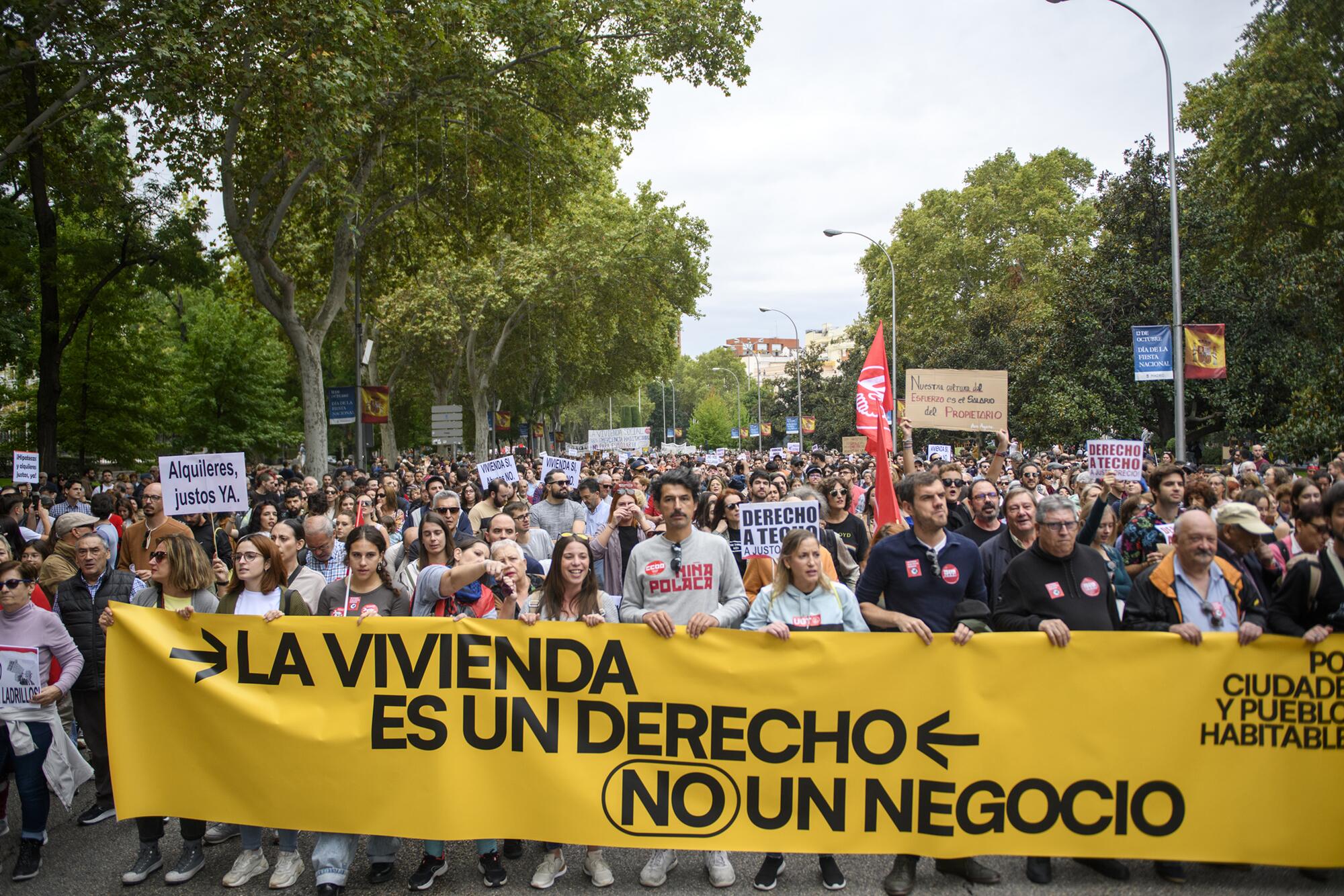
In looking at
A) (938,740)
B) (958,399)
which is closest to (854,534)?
(938,740)

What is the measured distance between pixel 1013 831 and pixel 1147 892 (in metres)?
0.64

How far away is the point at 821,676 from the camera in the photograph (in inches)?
198

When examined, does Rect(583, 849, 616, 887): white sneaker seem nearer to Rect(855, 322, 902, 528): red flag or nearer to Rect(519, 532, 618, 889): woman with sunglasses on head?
Rect(519, 532, 618, 889): woman with sunglasses on head

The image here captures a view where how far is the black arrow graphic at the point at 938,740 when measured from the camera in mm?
4941

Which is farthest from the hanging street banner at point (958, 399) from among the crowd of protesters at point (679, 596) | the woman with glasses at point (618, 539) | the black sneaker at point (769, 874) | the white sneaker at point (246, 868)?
the white sneaker at point (246, 868)

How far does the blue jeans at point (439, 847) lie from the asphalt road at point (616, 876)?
147mm

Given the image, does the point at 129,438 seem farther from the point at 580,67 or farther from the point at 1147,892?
the point at 1147,892

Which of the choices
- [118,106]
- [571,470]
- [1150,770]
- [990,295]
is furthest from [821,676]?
[990,295]

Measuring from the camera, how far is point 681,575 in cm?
544

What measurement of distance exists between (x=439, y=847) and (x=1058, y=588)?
3.18m

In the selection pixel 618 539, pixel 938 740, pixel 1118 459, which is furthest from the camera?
pixel 1118 459

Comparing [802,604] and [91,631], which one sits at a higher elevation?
[802,604]

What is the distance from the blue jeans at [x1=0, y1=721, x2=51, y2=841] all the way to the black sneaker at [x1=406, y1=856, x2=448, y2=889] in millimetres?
1922

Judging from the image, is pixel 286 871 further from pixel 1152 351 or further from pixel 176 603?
pixel 1152 351
